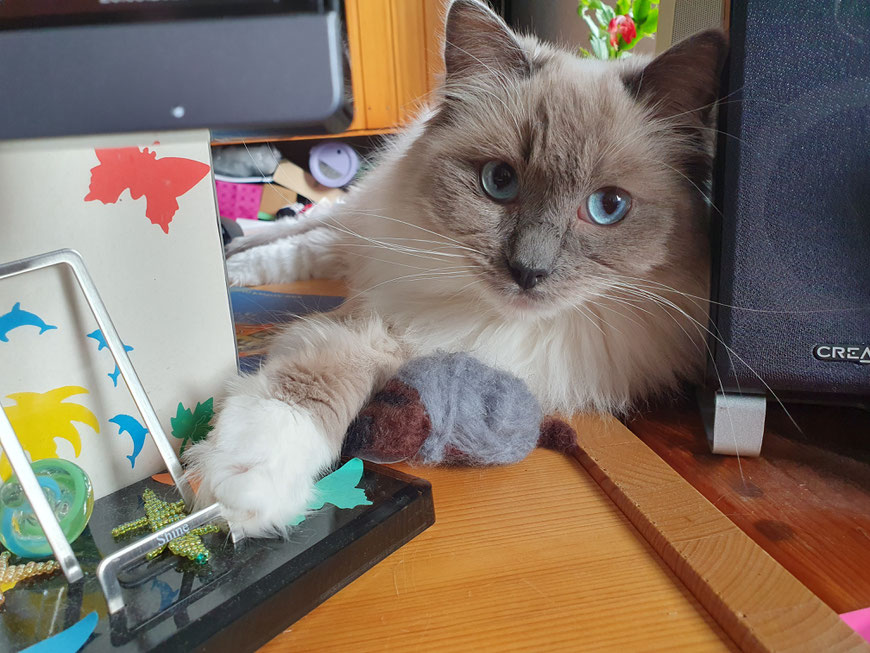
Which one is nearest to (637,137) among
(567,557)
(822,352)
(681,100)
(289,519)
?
(681,100)

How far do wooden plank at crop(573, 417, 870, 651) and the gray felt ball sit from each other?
3.9 inches

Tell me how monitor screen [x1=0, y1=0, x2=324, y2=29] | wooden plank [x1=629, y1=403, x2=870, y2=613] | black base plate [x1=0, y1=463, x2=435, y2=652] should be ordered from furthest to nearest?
1. wooden plank [x1=629, y1=403, x2=870, y2=613]
2. black base plate [x1=0, y1=463, x2=435, y2=652]
3. monitor screen [x1=0, y1=0, x2=324, y2=29]

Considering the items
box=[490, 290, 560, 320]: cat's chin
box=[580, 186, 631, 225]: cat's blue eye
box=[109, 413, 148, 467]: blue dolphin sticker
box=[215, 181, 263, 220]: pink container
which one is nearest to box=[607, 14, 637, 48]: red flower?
box=[580, 186, 631, 225]: cat's blue eye

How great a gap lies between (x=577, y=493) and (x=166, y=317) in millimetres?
542

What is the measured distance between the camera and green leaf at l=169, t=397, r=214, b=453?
0.76 m

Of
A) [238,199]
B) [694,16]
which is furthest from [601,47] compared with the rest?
[238,199]

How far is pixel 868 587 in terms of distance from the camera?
0.56 m

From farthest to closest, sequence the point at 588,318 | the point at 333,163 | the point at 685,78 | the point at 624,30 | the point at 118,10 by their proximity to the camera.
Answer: the point at 333,163
the point at 624,30
the point at 588,318
the point at 685,78
the point at 118,10

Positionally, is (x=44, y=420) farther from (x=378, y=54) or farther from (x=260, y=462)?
(x=378, y=54)

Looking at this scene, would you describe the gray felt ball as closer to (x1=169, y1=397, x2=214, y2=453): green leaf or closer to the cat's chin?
the cat's chin

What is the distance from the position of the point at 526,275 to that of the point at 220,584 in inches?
21.2

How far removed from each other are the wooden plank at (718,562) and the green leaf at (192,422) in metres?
0.49

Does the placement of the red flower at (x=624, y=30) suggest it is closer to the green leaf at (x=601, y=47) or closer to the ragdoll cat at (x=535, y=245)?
the green leaf at (x=601, y=47)

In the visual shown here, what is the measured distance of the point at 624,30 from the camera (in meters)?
1.59
